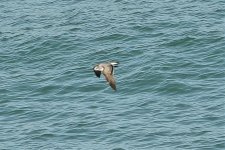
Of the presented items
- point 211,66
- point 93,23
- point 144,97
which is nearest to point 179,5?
point 93,23

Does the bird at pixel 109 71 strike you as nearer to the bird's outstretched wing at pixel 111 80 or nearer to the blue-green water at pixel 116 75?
the bird's outstretched wing at pixel 111 80

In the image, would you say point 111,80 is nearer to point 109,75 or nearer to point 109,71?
point 109,75

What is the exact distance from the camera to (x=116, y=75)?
3462 centimetres

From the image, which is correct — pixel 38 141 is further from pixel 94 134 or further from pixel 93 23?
pixel 93 23

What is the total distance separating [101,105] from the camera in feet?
104

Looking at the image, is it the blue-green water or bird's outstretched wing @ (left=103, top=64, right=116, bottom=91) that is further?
the blue-green water

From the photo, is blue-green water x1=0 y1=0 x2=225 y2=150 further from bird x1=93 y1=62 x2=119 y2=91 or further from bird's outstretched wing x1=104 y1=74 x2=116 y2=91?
bird's outstretched wing x1=104 y1=74 x2=116 y2=91

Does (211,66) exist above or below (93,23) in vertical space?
below

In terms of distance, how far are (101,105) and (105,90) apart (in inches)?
64.3

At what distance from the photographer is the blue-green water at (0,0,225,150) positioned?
29.3 metres

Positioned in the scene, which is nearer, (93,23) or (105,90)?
(105,90)

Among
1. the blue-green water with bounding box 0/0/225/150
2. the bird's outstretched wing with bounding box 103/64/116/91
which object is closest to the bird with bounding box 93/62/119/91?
the bird's outstretched wing with bounding box 103/64/116/91

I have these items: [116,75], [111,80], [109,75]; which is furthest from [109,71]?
[116,75]

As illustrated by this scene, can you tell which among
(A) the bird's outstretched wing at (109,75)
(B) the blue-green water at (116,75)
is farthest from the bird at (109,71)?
(B) the blue-green water at (116,75)
